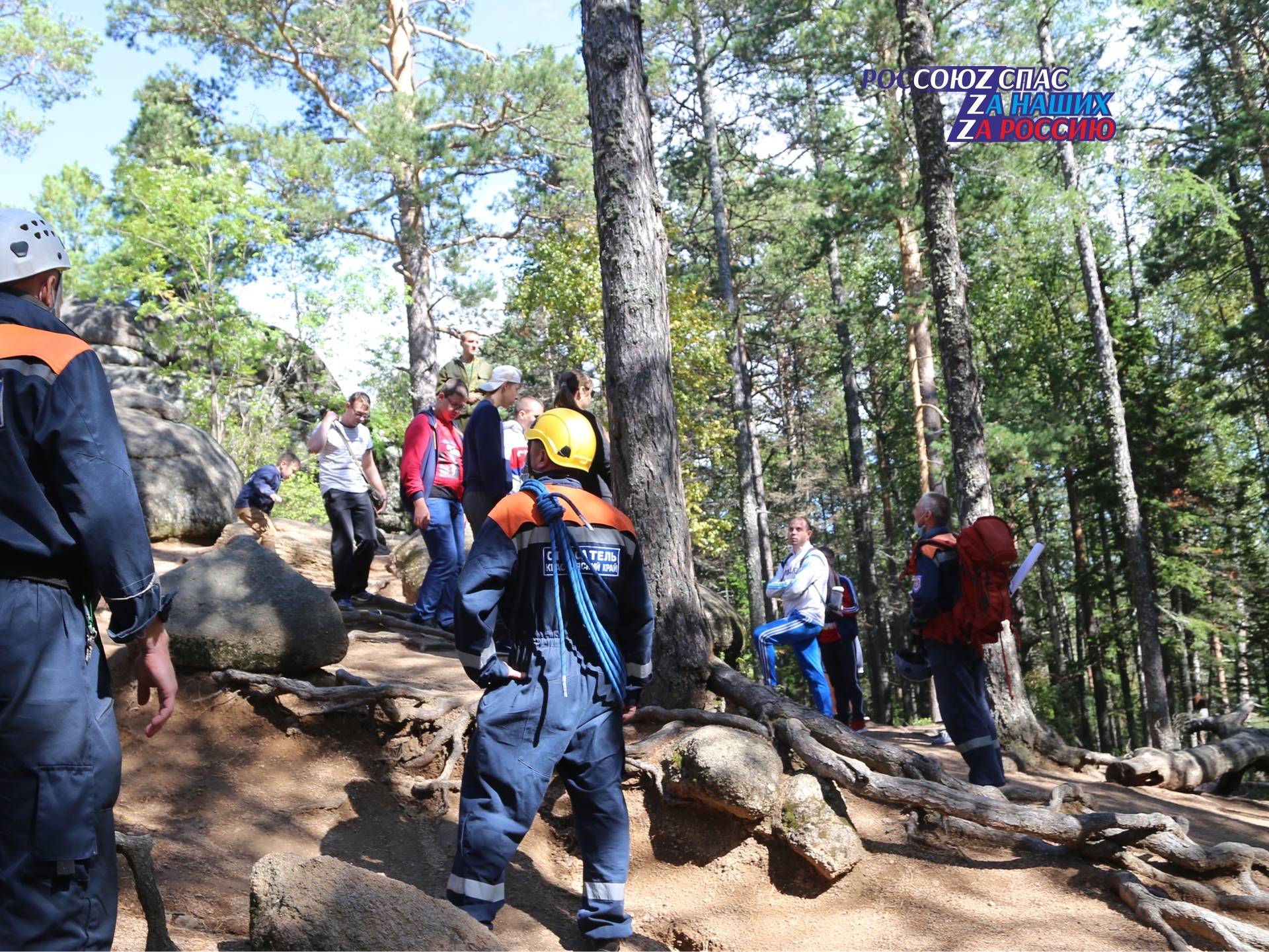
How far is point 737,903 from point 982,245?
63.5 feet

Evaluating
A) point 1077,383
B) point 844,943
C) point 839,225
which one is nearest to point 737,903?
point 844,943

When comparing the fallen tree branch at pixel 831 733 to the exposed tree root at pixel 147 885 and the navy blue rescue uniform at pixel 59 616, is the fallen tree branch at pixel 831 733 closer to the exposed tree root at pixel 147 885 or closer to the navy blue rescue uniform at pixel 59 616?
the exposed tree root at pixel 147 885

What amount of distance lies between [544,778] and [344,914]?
109 centimetres

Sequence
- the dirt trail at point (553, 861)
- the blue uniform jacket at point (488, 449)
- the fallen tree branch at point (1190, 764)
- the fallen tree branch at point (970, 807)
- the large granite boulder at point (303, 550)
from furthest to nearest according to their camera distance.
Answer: the large granite boulder at point (303, 550) < the fallen tree branch at point (1190, 764) < the blue uniform jacket at point (488, 449) < the fallen tree branch at point (970, 807) < the dirt trail at point (553, 861)

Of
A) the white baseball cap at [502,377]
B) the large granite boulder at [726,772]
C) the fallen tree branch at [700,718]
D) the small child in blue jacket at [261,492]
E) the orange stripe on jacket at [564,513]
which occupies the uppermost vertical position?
the white baseball cap at [502,377]

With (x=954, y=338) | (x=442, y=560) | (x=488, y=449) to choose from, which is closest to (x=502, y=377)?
(x=488, y=449)

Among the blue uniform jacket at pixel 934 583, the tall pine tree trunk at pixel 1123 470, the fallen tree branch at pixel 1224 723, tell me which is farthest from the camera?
the tall pine tree trunk at pixel 1123 470

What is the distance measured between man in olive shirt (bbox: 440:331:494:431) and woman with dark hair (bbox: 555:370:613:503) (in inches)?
107

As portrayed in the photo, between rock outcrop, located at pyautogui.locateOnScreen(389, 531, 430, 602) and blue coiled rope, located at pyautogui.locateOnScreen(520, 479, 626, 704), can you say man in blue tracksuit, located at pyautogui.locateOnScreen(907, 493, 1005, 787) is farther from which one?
rock outcrop, located at pyautogui.locateOnScreen(389, 531, 430, 602)

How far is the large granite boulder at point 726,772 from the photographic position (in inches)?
195

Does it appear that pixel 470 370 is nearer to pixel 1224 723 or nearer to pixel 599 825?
pixel 599 825

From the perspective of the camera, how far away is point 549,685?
3.93 metres

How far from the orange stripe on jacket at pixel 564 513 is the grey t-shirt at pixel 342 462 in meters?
4.43

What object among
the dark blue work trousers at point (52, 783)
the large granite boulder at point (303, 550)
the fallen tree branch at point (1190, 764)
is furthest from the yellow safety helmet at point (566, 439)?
Result: the large granite boulder at point (303, 550)
